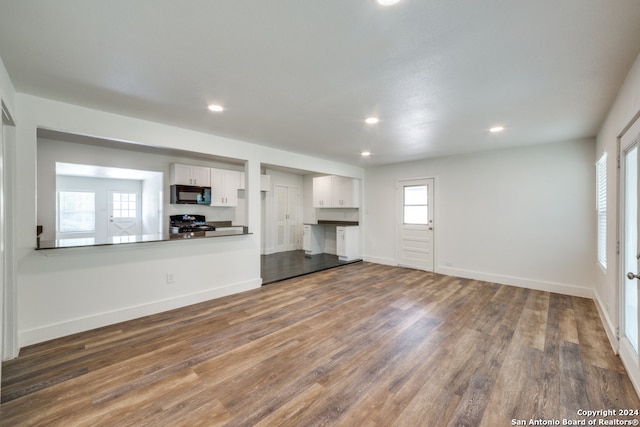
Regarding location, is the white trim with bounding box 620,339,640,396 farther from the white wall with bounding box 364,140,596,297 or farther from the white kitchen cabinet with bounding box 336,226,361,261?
the white kitchen cabinet with bounding box 336,226,361,261

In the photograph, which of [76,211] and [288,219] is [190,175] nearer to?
[76,211]

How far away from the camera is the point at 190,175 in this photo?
17.9 ft

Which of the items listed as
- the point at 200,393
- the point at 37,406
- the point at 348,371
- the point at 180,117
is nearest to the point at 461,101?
the point at 348,371

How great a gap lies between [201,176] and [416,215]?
473cm

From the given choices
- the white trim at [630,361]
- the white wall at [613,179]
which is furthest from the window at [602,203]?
the white trim at [630,361]

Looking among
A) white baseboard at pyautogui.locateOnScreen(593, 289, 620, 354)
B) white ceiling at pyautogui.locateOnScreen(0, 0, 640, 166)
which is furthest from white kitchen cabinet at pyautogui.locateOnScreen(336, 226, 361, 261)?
white baseboard at pyautogui.locateOnScreen(593, 289, 620, 354)

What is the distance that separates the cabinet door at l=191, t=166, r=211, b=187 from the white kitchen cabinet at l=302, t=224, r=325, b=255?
3055 mm

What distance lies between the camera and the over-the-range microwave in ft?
17.2

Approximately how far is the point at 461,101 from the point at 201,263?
379 cm

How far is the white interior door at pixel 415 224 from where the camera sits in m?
5.72

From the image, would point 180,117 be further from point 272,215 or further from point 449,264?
point 449,264

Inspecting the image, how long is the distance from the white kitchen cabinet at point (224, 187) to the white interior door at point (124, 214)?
2.51 meters

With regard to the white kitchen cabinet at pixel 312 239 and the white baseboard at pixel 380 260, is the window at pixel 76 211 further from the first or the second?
the white baseboard at pixel 380 260

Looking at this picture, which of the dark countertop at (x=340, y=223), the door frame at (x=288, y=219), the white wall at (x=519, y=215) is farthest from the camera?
the door frame at (x=288, y=219)
